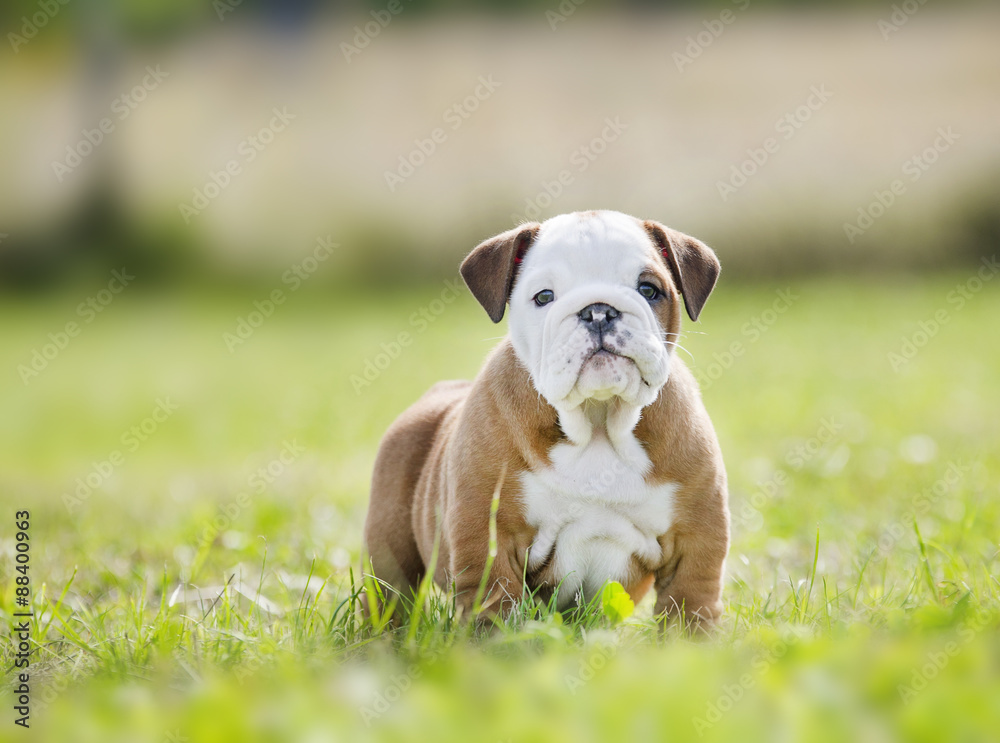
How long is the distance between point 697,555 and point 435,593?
1036mm

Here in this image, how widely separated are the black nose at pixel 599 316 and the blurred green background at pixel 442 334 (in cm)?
26

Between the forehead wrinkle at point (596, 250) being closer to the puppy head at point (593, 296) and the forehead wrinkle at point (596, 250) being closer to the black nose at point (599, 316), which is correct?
the puppy head at point (593, 296)

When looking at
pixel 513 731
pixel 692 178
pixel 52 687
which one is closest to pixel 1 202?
pixel 692 178

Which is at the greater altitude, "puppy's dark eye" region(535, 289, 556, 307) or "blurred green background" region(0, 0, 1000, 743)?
"puppy's dark eye" region(535, 289, 556, 307)

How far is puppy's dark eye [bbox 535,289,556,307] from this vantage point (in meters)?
3.17

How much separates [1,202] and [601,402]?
1794 centimetres

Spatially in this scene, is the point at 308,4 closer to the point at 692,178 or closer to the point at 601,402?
the point at 692,178

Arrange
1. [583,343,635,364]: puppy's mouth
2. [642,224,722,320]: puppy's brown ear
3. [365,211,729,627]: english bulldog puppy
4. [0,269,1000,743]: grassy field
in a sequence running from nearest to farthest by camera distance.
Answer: [0,269,1000,743]: grassy field
[583,343,635,364]: puppy's mouth
[365,211,729,627]: english bulldog puppy
[642,224,722,320]: puppy's brown ear

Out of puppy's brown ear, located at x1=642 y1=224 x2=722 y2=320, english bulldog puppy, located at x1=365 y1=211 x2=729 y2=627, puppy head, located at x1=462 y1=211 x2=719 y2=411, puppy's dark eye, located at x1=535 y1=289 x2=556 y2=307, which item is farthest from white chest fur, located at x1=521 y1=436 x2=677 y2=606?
puppy's brown ear, located at x1=642 y1=224 x2=722 y2=320

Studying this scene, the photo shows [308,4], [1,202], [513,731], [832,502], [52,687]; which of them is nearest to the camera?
[513,731]

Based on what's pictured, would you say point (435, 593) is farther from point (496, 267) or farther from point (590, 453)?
point (496, 267)

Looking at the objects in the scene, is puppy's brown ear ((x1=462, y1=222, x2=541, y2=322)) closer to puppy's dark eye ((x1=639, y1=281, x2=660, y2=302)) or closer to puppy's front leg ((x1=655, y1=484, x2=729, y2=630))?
puppy's dark eye ((x1=639, y1=281, x2=660, y2=302))

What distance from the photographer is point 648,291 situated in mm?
3152

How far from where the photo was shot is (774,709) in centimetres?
187
